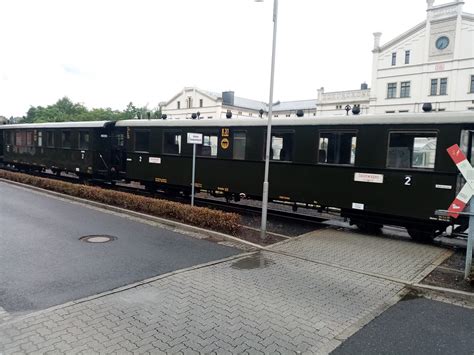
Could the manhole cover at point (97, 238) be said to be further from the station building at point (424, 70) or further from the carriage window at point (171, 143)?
the station building at point (424, 70)

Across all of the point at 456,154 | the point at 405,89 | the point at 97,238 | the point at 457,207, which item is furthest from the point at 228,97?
the point at 456,154

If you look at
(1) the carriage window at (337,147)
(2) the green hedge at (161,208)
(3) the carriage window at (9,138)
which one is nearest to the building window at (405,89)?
(3) the carriage window at (9,138)

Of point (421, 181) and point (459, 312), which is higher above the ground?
point (421, 181)

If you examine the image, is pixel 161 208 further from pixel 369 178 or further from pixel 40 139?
pixel 40 139

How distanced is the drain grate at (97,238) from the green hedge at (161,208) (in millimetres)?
2236

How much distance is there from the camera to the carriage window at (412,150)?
9.05 metres

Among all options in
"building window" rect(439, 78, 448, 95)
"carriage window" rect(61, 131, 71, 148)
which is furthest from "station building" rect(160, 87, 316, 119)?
"carriage window" rect(61, 131, 71, 148)

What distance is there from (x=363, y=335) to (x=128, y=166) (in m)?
13.7

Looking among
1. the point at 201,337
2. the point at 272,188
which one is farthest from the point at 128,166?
Answer: the point at 201,337

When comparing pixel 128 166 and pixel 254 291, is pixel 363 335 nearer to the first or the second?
pixel 254 291

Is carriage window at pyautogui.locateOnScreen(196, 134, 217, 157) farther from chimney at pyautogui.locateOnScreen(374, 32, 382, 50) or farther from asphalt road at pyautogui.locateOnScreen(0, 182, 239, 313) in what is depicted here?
chimney at pyautogui.locateOnScreen(374, 32, 382, 50)

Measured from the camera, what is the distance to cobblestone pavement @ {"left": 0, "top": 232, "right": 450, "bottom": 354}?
4219mm

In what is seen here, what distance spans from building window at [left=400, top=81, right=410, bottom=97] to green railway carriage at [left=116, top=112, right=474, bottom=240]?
155 feet

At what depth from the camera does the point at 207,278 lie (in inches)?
253
